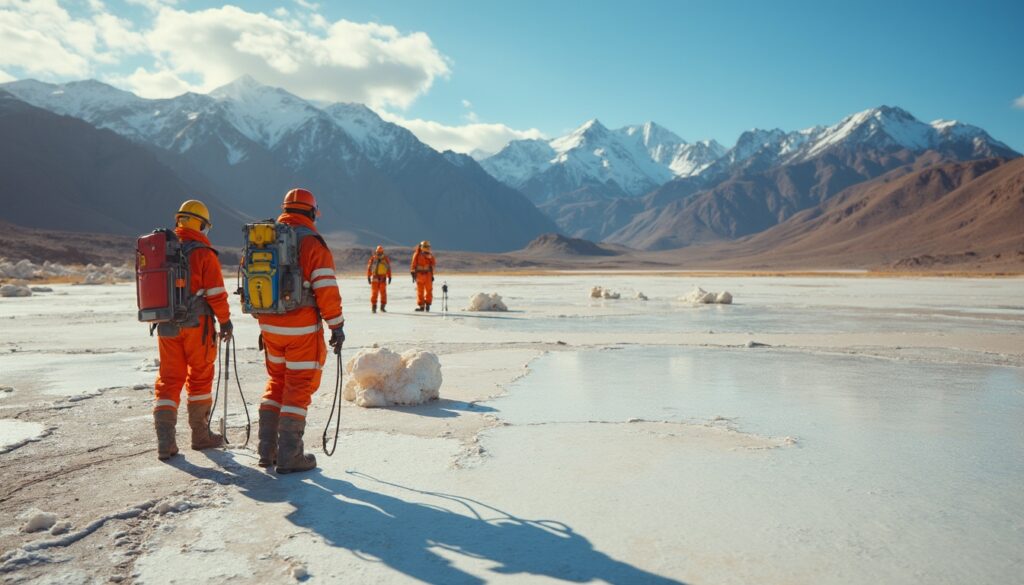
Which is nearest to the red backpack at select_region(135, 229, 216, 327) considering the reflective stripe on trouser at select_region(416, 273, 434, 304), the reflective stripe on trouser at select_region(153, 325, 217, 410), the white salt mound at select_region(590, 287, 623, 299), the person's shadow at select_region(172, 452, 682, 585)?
the reflective stripe on trouser at select_region(153, 325, 217, 410)

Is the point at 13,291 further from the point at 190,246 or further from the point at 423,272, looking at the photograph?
the point at 190,246

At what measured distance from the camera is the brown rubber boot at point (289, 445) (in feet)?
14.2

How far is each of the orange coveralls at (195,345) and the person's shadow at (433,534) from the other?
97 cm

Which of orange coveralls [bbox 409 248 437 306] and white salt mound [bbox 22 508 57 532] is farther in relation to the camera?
orange coveralls [bbox 409 248 437 306]

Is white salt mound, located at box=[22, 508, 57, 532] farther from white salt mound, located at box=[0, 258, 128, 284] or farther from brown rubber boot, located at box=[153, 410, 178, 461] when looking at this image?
white salt mound, located at box=[0, 258, 128, 284]

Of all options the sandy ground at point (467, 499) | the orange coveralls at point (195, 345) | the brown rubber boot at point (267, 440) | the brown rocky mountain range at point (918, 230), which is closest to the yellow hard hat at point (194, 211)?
the orange coveralls at point (195, 345)

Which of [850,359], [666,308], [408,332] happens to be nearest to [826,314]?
[666,308]

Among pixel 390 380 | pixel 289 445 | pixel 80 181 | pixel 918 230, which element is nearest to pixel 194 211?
pixel 289 445

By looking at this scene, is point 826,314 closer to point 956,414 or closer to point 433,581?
point 956,414

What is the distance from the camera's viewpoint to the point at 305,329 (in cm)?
442

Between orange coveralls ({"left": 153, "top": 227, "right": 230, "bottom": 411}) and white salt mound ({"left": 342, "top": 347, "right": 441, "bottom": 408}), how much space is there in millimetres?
1582

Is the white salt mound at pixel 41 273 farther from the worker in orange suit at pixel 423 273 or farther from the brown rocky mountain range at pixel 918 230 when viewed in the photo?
the brown rocky mountain range at pixel 918 230

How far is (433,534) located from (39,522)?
6.39 ft

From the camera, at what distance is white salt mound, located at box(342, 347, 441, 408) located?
6305 mm
